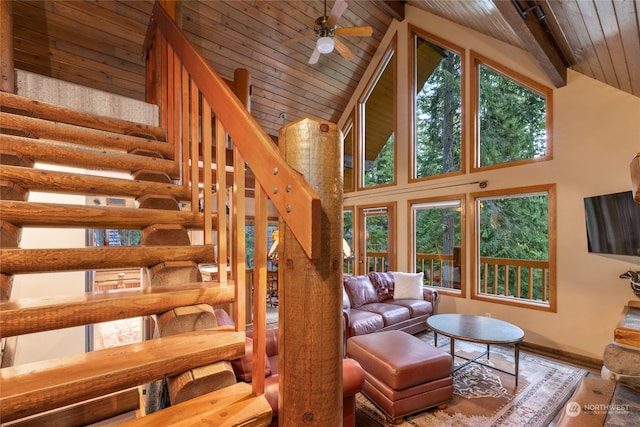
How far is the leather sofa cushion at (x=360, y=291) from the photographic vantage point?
414 cm

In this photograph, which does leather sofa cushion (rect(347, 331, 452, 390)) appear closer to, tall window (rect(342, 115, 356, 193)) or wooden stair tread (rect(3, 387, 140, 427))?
wooden stair tread (rect(3, 387, 140, 427))

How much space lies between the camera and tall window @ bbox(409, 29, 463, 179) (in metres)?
4.93

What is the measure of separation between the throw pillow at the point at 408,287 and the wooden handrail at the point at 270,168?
4.09m

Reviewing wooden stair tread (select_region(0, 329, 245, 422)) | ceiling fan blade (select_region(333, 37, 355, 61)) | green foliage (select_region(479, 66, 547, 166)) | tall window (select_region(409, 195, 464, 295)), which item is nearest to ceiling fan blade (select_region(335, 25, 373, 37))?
ceiling fan blade (select_region(333, 37, 355, 61))

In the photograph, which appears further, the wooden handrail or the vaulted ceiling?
the vaulted ceiling

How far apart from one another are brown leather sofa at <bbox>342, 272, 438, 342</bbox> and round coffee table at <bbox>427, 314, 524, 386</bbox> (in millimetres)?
605

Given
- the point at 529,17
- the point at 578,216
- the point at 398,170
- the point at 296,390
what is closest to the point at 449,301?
the point at 578,216

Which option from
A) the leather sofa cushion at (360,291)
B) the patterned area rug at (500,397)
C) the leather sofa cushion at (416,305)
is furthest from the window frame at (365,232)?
the patterned area rug at (500,397)

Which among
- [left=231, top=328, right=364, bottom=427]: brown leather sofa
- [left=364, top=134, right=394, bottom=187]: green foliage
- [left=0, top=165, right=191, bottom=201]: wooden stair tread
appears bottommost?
[left=231, top=328, right=364, bottom=427]: brown leather sofa

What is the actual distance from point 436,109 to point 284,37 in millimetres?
2982

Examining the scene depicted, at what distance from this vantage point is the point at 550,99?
384 centimetres

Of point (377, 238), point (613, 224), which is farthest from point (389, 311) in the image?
point (613, 224)

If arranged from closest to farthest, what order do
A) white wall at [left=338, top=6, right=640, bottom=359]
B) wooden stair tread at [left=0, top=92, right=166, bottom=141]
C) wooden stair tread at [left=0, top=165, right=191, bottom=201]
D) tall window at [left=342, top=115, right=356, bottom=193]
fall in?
wooden stair tread at [left=0, top=165, right=191, bottom=201] < wooden stair tread at [left=0, top=92, right=166, bottom=141] < white wall at [left=338, top=6, right=640, bottom=359] < tall window at [left=342, top=115, right=356, bottom=193]

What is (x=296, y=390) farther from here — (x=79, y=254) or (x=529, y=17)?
(x=529, y=17)
